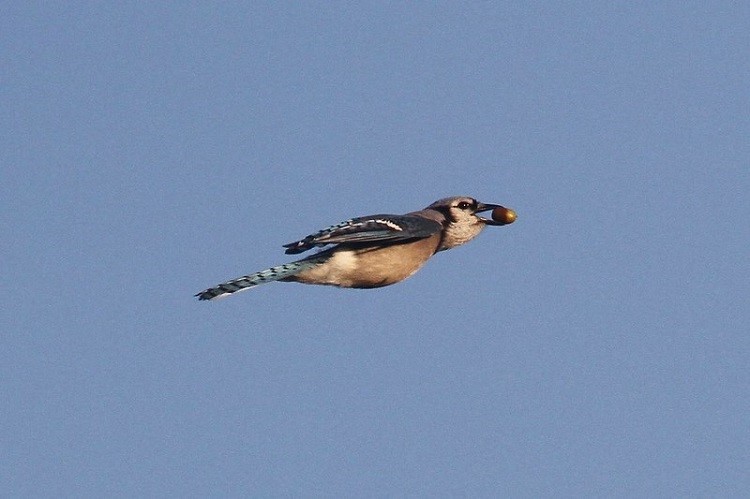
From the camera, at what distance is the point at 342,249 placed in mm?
13617

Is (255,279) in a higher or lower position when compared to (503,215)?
lower

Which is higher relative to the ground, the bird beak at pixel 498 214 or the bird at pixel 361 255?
the bird beak at pixel 498 214

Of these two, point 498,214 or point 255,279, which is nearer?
point 255,279

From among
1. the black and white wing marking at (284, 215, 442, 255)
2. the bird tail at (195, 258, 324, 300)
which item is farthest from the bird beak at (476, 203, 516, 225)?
the bird tail at (195, 258, 324, 300)

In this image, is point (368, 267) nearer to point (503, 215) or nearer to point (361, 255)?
point (361, 255)

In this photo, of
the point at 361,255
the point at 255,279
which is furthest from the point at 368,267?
the point at 255,279

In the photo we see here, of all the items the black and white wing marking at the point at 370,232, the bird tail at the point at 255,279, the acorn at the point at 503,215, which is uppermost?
the acorn at the point at 503,215

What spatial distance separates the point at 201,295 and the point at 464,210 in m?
3.41

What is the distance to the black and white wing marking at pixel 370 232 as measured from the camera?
1317 centimetres

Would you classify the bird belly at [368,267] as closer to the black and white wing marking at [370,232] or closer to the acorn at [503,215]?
Result: the black and white wing marking at [370,232]

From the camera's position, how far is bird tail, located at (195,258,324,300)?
1272cm

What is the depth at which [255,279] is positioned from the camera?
1289 cm

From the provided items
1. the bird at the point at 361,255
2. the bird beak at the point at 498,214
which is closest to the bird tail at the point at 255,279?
the bird at the point at 361,255

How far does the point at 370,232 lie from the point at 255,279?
1.27m
